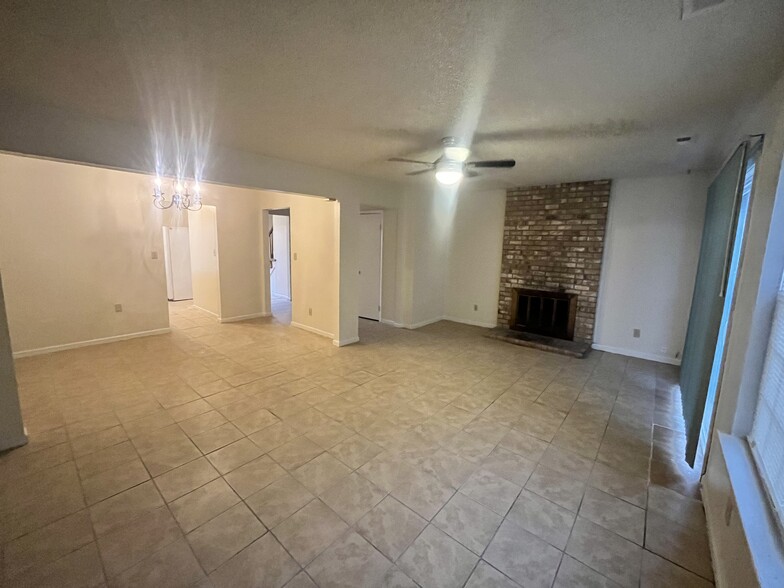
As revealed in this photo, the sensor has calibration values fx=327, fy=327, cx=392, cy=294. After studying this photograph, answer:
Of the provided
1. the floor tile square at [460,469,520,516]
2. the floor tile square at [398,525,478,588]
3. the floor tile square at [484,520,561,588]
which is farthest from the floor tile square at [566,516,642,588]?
the floor tile square at [398,525,478,588]

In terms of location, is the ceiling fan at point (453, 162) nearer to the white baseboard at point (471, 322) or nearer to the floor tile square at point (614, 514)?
the floor tile square at point (614, 514)

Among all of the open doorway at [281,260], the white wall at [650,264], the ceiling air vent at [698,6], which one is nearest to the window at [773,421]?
Answer: the ceiling air vent at [698,6]

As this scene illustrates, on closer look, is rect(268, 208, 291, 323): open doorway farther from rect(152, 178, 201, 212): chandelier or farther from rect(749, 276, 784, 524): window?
rect(749, 276, 784, 524): window

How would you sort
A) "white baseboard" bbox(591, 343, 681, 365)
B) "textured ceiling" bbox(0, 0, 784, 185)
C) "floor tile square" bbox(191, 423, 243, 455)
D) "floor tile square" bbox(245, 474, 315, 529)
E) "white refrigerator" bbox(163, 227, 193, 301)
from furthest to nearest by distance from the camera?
"white refrigerator" bbox(163, 227, 193, 301)
"white baseboard" bbox(591, 343, 681, 365)
"floor tile square" bbox(191, 423, 243, 455)
"floor tile square" bbox(245, 474, 315, 529)
"textured ceiling" bbox(0, 0, 784, 185)

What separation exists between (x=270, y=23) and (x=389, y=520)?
2.40m

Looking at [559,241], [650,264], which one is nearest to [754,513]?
[650,264]

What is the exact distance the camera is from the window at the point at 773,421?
124 centimetres

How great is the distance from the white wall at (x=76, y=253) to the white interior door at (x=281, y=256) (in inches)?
126

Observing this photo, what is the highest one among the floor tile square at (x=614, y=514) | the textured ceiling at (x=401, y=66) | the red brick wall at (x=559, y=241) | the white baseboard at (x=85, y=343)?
the textured ceiling at (x=401, y=66)

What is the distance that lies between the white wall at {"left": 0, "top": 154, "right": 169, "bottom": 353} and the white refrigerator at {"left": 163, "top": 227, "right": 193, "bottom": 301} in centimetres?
264

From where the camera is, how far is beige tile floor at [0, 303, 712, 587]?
1508 mm

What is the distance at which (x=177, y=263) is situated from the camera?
7.20 metres

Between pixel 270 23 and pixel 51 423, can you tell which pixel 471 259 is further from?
pixel 51 423

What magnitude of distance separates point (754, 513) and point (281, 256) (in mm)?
8146
